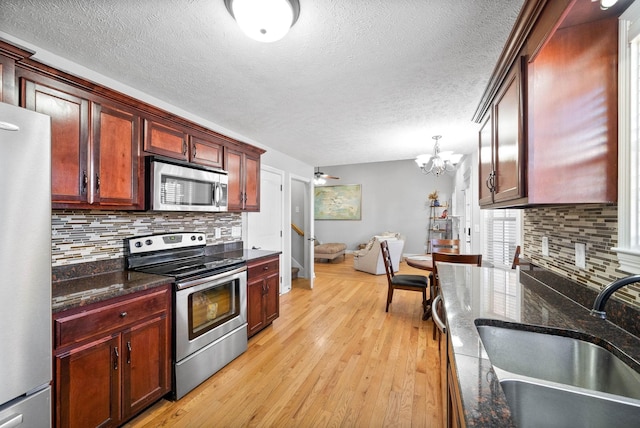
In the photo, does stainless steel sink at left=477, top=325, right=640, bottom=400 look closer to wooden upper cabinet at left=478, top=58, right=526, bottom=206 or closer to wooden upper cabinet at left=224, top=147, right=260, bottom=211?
wooden upper cabinet at left=478, top=58, right=526, bottom=206

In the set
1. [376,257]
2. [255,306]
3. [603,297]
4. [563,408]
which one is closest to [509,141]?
[603,297]

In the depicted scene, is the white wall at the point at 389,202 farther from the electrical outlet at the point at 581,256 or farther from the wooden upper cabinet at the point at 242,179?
the electrical outlet at the point at 581,256

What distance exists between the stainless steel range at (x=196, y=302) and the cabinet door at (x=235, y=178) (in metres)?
0.51

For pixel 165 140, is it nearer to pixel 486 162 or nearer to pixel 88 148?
pixel 88 148

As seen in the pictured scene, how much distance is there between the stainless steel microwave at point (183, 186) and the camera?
2.00m

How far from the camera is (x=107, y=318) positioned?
1487 mm

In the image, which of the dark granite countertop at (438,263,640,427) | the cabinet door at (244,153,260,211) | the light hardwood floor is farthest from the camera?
the cabinet door at (244,153,260,211)

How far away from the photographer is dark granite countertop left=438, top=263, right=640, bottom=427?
63 centimetres

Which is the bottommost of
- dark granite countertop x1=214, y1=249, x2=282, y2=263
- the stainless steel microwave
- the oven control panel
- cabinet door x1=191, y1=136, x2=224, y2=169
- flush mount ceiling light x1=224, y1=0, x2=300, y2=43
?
dark granite countertop x1=214, y1=249, x2=282, y2=263

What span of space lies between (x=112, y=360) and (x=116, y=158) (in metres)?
1.27

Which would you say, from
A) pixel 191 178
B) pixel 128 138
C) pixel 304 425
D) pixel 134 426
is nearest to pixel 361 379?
pixel 304 425

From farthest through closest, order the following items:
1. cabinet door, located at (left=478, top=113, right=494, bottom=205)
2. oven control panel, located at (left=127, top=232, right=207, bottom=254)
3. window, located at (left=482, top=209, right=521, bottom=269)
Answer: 1. window, located at (left=482, top=209, right=521, bottom=269)
2. oven control panel, located at (left=127, top=232, right=207, bottom=254)
3. cabinet door, located at (left=478, top=113, right=494, bottom=205)

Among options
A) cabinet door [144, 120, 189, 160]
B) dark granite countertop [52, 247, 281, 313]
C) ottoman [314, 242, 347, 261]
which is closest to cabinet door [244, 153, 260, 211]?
cabinet door [144, 120, 189, 160]

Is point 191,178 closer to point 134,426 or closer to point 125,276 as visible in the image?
point 125,276
